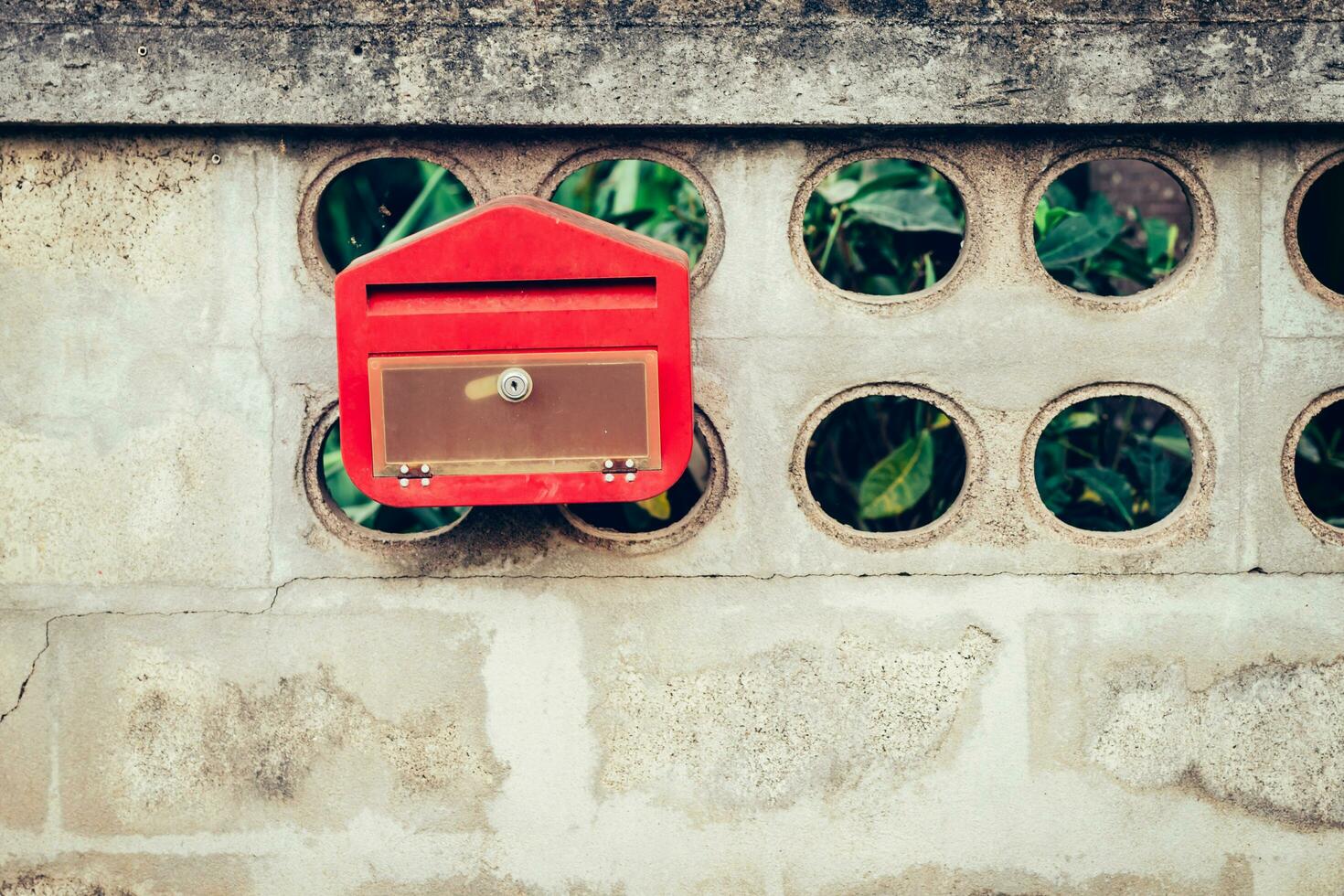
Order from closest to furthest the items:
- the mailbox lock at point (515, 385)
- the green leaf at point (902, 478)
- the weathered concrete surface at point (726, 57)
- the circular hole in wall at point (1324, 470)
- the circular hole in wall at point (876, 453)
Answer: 1. the mailbox lock at point (515, 385)
2. the weathered concrete surface at point (726, 57)
3. the green leaf at point (902, 478)
4. the circular hole in wall at point (1324, 470)
5. the circular hole in wall at point (876, 453)

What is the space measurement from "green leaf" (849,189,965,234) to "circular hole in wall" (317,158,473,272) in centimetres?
128

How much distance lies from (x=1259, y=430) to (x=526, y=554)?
1.73 meters

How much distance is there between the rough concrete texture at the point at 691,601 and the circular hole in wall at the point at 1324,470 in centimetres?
125

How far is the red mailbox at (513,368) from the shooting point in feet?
6.56

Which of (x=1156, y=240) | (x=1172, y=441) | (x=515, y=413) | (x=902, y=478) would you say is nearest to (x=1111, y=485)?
(x=1172, y=441)

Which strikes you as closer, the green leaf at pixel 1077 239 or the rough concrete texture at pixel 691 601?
the rough concrete texture at pixel 691 601

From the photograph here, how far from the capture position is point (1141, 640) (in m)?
2.47

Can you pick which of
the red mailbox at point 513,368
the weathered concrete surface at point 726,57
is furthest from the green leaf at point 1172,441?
the red mailbox at point 513,368

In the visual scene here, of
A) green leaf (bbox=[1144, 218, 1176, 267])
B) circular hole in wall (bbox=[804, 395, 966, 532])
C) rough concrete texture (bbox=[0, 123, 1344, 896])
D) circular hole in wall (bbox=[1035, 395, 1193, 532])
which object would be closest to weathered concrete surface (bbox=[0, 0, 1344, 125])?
rough concrete texture (bbox=[0, 123, 1344, 896])

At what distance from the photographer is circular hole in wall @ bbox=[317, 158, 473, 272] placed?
323 cm

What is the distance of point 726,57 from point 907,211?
1223mm

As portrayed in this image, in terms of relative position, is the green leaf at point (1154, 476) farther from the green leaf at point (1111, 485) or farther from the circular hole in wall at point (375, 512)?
the circular hole in wall at point (375, 512)

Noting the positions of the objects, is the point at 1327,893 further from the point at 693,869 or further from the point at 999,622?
the point at 693,869

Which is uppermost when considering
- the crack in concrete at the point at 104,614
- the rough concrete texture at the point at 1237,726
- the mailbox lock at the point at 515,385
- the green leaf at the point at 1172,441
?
the mailbox lock at the point at 515,385
